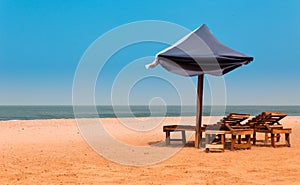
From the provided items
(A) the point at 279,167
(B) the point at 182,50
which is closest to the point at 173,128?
(B) the point at 182,50

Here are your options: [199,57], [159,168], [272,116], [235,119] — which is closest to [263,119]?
[272,116]

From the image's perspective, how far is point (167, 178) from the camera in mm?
5941

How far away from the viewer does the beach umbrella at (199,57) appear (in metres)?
Result: 8.82

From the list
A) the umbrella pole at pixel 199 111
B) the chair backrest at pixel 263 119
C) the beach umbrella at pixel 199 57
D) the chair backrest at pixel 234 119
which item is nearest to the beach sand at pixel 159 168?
the umbrella pole at pixel 199 111

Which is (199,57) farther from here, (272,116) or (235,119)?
(272,116)

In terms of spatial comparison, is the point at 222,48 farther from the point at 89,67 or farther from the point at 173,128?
the point at 89,67

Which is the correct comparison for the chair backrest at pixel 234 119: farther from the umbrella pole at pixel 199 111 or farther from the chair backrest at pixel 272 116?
the umbrella pole at pixel 199 111

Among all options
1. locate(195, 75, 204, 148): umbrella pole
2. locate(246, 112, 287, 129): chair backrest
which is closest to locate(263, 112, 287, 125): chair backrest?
locate(246, 112, 287, 129): chair backrest

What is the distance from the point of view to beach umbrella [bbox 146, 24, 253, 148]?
882cm

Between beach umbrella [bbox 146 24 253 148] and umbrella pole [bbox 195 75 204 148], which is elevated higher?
beach umbrella [bbox 146 24 253 148]

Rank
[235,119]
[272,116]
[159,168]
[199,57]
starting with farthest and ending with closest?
1. [235,119]
2. [272,116]
3. [199,57]
4. [159,168]

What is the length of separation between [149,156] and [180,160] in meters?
0.84

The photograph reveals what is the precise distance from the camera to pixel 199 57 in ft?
28.9

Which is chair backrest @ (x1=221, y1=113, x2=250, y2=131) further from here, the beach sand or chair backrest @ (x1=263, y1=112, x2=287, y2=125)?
the beach sand
